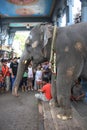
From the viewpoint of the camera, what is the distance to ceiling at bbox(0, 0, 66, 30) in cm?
2275

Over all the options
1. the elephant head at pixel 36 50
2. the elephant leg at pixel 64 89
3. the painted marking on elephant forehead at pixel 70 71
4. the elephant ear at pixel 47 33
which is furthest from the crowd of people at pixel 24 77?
the painted marking on elephant forehead at pixel 70 71

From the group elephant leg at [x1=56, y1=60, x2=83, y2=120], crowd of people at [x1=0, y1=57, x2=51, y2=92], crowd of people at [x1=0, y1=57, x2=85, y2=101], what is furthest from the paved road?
crowd of people at [x1=0, y1=57, x2=51, y2=92]

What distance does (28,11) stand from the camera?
27391mm

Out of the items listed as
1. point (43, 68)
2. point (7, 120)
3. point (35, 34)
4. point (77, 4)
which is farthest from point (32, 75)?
point (35, 34)

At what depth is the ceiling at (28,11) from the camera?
22750mm

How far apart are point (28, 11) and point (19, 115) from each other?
19497 mm

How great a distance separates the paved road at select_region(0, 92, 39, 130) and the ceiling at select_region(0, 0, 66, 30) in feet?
30.1

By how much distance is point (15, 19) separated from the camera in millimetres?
30891

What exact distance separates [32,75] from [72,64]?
1025 centimetres

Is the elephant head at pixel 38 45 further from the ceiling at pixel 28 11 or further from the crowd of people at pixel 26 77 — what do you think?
the ceiling at pixel 28 11

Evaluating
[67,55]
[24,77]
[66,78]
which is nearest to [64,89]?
[66,78]

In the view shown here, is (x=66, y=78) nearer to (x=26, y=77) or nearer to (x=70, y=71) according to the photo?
(x=70, y=71)

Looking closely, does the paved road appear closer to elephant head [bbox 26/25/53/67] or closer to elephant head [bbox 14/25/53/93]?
elephant head [bbox 14/25/53/93]

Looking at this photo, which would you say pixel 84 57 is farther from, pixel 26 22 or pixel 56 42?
pixel 26 22
